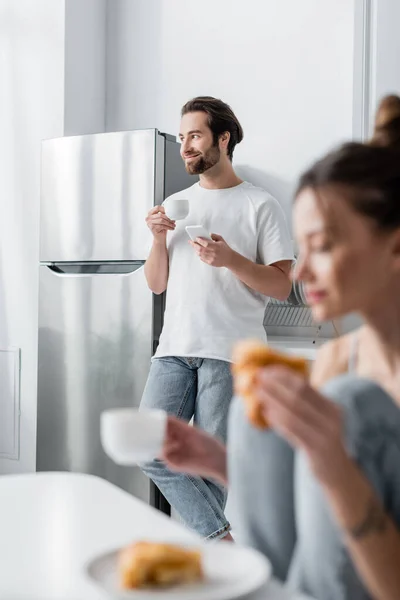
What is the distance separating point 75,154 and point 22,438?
1.34 metres

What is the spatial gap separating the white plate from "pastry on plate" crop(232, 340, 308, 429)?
165mm

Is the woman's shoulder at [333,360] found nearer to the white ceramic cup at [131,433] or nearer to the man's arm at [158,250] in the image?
the white ceramic cup at [131,433]

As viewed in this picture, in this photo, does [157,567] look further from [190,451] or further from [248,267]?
[248,267]

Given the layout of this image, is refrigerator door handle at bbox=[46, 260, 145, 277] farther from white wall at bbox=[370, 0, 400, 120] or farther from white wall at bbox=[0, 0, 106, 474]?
white wall at bbox=[370, 0, 400, 120]

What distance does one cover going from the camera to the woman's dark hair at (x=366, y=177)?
1.04 metres

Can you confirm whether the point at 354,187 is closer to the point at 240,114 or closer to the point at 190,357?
the point at 190,357

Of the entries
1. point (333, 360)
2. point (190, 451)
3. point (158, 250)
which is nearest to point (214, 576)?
point (190, 451)

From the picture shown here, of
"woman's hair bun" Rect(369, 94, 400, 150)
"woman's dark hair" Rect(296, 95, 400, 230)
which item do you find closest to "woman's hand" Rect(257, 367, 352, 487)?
"woman's dark hair" Rect(296, 95, 400, 230)

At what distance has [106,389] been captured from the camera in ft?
11.1

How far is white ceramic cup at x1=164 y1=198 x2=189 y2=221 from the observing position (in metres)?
2.69

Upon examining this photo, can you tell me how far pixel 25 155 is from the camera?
13.1ft

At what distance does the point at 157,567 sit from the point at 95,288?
252 centimetres

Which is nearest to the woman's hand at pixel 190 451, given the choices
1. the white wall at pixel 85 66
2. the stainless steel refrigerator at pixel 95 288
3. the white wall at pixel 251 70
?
the stainless steel refrigerator at pixel 95 288

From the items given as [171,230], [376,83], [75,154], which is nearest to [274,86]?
[376,83]
